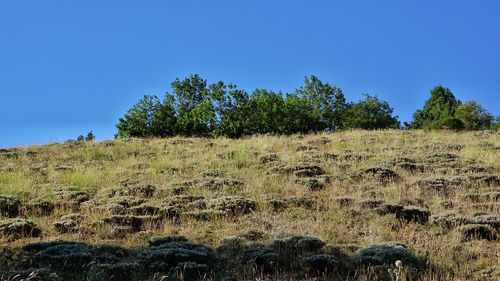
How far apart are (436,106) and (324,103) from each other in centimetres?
1294

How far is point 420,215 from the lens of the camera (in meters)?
9.98

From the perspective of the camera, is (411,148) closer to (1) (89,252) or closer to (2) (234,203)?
(2) (234,203)

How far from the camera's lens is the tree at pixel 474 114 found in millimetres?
47875

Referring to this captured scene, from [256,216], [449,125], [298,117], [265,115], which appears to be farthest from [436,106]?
[256,216]

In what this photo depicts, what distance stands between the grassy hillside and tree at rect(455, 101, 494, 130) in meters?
31.8

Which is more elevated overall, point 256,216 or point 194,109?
point 194,109

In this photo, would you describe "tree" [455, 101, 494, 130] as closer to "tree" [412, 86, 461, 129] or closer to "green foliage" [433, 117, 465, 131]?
"tree" [412, 86, 461, 129]

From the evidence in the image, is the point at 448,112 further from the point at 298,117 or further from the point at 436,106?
the point at 298,117

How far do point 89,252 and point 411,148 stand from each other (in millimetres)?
13715

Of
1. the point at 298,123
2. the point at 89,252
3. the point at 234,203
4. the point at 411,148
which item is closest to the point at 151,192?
the point at 234,203

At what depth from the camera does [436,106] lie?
57344 millimetres

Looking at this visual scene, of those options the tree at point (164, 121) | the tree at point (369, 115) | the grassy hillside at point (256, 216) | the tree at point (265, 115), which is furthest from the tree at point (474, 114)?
the grassy hillside at point (256, 216)

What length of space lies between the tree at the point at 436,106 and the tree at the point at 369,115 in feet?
11.0

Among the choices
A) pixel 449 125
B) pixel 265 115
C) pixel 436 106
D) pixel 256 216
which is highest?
pixel 436 106
